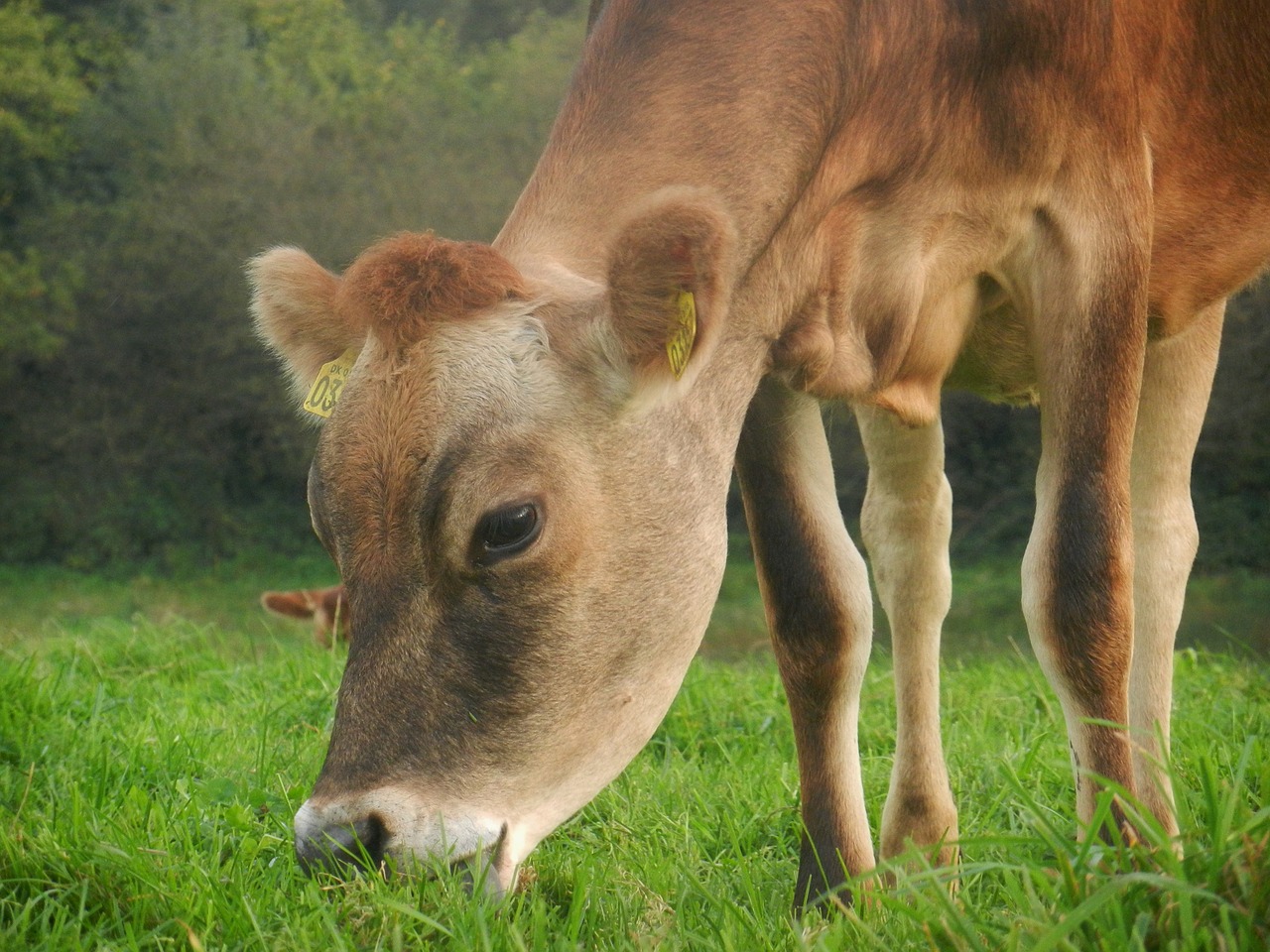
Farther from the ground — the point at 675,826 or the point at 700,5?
the point at 700,5

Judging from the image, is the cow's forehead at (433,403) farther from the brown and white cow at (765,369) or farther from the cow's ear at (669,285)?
the cow's ear at (669,285)

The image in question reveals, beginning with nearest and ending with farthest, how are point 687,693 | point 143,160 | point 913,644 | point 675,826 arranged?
1. point 675,826
2. point 913,644
3. point 687,693
4. point 143,160

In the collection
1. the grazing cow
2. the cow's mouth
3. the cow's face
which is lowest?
the grazing cow

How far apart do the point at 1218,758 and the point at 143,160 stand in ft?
87.8

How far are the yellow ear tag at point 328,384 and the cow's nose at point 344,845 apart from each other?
0.84 metres

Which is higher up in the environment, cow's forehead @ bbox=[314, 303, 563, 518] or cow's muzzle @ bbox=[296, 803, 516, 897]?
cow's forehead @ bbox=[314, 303, 563, 518]

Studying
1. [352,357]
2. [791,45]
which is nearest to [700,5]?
[791,45]

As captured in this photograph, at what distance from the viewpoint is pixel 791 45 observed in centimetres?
294

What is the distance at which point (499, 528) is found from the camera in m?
2.46

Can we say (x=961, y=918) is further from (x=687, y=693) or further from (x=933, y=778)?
(x=687, y=693)

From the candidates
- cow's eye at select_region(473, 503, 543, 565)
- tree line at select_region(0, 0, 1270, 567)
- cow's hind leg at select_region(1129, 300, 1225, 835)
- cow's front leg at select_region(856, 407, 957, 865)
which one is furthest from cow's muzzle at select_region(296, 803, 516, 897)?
tree line at select_region(0, 0, 1270, 567)

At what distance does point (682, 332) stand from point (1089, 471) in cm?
104

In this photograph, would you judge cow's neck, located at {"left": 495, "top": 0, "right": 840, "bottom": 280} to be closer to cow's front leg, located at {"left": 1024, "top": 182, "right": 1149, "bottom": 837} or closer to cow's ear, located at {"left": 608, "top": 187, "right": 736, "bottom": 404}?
cow's ear, located at {"left": 608, "top": 187, "right": 736, "bottom": 404}

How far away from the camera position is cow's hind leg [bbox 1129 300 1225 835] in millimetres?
3701
